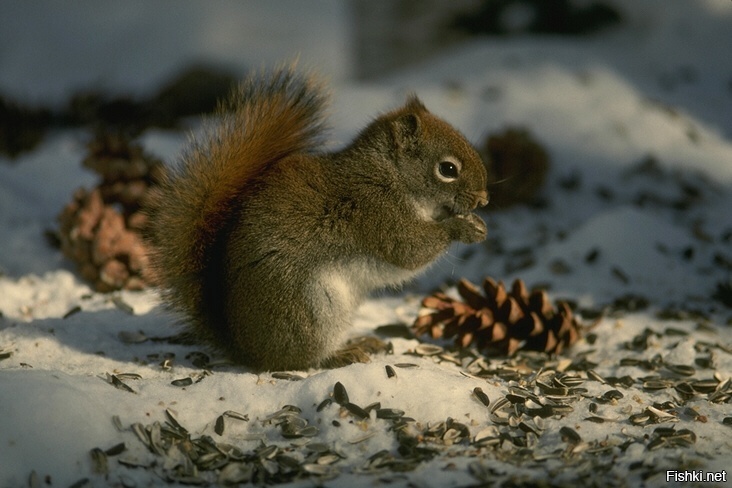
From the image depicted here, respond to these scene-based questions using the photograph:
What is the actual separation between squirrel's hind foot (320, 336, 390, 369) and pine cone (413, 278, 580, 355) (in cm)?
19

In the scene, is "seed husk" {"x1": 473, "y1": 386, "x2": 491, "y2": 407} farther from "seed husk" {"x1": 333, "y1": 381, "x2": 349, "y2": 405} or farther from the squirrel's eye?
the squirrel's eye

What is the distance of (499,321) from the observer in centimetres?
279

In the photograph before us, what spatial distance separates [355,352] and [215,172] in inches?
29.5

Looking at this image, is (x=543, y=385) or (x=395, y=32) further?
(x=395, y=32)

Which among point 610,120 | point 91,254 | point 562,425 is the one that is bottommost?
point 562,425

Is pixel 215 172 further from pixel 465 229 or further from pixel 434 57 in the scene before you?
pixel 434 57

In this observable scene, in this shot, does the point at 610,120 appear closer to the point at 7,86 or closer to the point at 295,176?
the point at 295,176

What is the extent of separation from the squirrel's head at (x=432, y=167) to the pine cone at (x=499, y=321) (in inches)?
15.5

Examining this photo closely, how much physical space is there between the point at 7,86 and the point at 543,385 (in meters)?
7.32

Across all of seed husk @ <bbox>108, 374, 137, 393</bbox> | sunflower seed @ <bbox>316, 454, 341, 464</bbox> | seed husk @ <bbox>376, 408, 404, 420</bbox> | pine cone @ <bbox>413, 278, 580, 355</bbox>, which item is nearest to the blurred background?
pine cone @ <bbox>413, 278, 580, 355</bbox>

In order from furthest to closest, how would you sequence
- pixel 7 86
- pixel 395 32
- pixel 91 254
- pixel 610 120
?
pixel 7 86 → pixel 395 32 → pixel 610 120 → pixel 91 254

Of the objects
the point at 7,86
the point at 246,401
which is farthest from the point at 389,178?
the point at 7,86

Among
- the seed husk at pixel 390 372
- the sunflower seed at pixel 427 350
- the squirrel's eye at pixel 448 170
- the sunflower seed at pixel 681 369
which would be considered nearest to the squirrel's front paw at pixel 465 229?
the squirrel's eye at pixel 448 170

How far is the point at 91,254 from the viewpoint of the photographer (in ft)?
10.9
